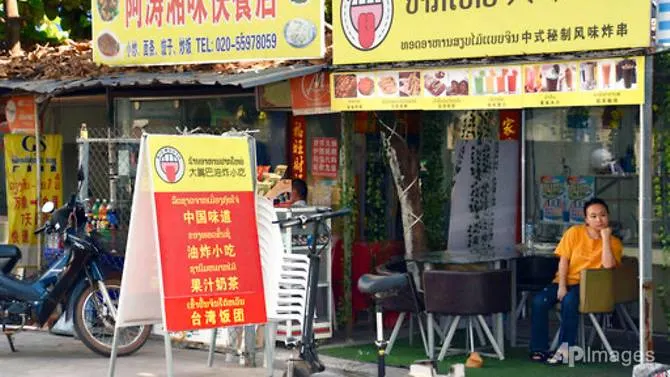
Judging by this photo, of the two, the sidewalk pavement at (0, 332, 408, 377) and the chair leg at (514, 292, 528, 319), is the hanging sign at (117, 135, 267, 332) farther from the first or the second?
the chair leg at (514, 292, 528, 319)

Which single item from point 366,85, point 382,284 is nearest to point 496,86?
point 366,85

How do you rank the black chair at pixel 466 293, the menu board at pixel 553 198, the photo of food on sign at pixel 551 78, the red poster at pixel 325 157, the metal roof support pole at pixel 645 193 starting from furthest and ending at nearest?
the red poster at pixel 325 157, the menu board at pixel 553 198, the black chair at pixel 466 293, the photo of food on sign at pixel 551 78, the metal roof support pole at pixel 645 193

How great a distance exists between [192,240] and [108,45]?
4743 mm

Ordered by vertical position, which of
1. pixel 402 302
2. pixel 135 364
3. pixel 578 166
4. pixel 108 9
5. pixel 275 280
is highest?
pixel 108 9

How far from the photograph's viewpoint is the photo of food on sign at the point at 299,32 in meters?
11.5

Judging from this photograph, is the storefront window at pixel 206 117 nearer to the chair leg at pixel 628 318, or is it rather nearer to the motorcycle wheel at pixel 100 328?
the motorcycle wheel at pixel 100 328

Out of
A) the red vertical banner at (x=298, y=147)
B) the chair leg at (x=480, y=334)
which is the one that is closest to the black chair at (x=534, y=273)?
the chair leg at (x=480, y=334)

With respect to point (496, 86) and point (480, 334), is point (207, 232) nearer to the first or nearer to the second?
point (496, 86)

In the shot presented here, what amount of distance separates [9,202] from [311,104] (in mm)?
4437

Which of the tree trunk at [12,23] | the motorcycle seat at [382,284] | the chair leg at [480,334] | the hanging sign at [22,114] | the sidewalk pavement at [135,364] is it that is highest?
the tree trunk at [12,23]

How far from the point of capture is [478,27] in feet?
32.7

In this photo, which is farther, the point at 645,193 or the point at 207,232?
the point at 207,232

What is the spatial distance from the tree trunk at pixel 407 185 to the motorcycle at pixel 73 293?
266cm

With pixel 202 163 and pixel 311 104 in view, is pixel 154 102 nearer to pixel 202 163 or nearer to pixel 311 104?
pixel 311 104
